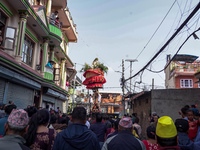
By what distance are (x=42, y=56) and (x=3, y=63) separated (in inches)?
266

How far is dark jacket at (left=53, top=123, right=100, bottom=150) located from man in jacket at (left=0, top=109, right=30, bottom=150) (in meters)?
0.60

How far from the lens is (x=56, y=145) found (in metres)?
2.71

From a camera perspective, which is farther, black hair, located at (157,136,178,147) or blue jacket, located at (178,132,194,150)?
blue jacket, located at (178,132,194,150)

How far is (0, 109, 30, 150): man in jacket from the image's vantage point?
2.00 m

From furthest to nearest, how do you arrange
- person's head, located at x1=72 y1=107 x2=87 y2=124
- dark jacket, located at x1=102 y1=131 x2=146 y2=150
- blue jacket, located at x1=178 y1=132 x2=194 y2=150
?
1. blue jacket, located at x1=178 y1=132 x2=194 y2=150
2. person's head, located at x1=72 y1=107 x2=87 y2=124
3. dark jacket, located at x1=102 y1=131 x2=146 y2=150

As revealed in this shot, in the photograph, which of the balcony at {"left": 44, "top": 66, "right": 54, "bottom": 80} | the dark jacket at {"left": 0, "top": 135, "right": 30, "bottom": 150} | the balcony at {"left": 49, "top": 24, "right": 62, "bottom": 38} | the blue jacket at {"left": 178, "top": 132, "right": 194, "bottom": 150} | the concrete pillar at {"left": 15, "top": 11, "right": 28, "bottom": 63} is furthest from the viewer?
the balcony at {"left": 49, "top": 24, "right": 62, "bottom": 38}

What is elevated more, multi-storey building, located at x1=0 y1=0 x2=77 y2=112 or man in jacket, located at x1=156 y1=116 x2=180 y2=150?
multi-storey building, located at x1=0 y1=0 x2=77 y2=112

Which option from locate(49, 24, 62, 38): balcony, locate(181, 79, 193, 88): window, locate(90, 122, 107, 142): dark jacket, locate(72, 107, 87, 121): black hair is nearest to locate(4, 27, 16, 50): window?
locate(49, 24, 62, 38): balcony

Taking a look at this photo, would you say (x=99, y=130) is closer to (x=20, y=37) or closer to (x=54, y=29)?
(x=20, y=37)

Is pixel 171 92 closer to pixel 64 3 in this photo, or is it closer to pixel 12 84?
pixel 12 84

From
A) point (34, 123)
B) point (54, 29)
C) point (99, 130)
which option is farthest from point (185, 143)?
point (54, 29)

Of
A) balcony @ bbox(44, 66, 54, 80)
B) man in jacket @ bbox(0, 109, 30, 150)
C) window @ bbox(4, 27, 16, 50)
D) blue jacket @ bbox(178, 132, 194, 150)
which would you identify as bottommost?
blue jacket @ bbox(178, 132, 194, 150)

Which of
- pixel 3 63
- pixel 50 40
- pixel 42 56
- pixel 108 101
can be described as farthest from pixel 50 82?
pixel 108 101

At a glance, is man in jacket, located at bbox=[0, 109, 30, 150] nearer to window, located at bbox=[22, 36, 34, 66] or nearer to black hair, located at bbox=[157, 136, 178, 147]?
black hair, located at bbox=[157, 136, 178, 147]
